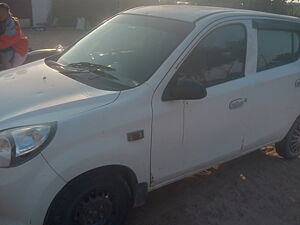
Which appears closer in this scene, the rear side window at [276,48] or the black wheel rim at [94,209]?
the black wheel rim at [94,209]

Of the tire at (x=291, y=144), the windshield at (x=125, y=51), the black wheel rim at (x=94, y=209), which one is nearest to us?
the black wheel rim at (x=94, y=209)

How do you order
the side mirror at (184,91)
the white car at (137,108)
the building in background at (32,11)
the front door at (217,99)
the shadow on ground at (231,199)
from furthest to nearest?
the building in background at (32,11) < the shadow on ground at (231,199) < the front door at (217,99) < the side mirror at (184,91) < the white car at (137,108)

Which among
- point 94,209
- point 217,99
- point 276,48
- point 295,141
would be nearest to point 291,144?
point 295,141

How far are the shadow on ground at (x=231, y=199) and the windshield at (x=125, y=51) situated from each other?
1267 mm

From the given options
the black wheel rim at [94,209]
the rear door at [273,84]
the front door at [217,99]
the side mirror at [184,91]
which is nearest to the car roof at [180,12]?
the front door at [217,99]

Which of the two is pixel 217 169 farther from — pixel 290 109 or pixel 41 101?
pixel 41 101

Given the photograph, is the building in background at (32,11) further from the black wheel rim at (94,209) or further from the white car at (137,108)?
the black wheel rim at (94,209)

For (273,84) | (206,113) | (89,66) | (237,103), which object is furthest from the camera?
(273,84)

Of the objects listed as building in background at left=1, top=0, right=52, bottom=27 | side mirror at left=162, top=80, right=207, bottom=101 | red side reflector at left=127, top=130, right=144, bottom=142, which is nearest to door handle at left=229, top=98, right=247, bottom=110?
side mirror at left=162, top=80, right=207, bottom=101

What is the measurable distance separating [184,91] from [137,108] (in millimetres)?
413

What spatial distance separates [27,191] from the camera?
2604 mm

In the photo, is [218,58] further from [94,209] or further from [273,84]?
[94,209]

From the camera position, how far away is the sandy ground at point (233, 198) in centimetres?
364

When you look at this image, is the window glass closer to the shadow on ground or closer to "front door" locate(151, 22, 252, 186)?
"front door" locate(151, 22, 252, 186)
